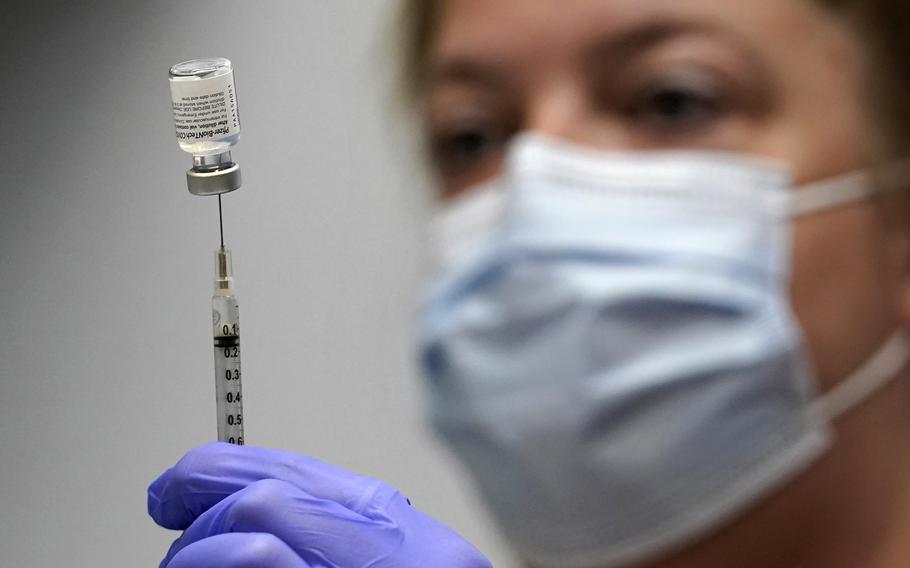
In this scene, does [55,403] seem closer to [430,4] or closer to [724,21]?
[430,4]

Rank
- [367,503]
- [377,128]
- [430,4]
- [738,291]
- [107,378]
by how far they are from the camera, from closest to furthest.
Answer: [738,291], [430,4], [367,503], [377,128], [107,378]

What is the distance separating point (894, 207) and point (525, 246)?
0.93ft

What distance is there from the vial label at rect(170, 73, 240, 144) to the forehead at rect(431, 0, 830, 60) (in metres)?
0.45

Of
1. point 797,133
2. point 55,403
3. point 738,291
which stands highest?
point 797,133

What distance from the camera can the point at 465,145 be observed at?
3.24 ft

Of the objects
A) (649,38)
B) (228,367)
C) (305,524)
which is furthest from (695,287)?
(228,367)

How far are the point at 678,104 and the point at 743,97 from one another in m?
0.05

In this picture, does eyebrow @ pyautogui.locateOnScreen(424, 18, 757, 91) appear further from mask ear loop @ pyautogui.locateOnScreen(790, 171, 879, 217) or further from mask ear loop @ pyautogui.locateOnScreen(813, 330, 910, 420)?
mask ear loop @ pyautogui.locateOnScreen(813, 330, 910, 420)

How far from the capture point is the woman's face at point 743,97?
869 millimetres

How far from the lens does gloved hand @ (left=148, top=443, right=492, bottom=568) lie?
1.20 meters

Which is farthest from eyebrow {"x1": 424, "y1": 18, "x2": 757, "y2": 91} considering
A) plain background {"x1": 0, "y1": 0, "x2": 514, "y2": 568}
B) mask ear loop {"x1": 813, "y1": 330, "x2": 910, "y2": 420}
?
plain background {"x1": 0, "y1": 0, "x2": 514, "y2": 568}

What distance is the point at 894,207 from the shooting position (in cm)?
91

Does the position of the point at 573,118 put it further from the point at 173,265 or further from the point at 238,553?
the point at 173,265

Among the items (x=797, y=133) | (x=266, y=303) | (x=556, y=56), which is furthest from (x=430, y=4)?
(x=266, y=303)
